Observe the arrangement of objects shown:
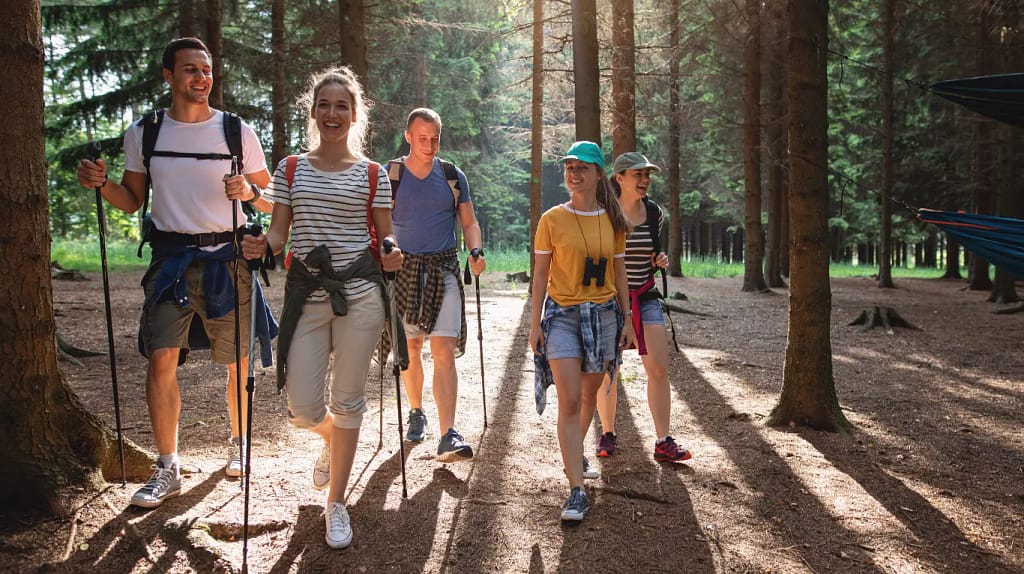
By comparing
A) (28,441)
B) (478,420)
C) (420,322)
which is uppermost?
(420,322)

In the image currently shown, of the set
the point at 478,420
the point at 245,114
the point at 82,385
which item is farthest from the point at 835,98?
the point at 82,385

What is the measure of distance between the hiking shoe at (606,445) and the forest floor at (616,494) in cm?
6

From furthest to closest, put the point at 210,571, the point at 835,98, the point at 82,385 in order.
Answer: the point at 835,98 < the point at 82,385 < the point at 210,571

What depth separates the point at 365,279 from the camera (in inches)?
132

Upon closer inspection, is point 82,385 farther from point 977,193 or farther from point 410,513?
Result: point 977,193

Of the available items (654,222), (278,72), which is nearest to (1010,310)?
(654,222)

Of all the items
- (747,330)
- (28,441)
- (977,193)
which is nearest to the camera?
(28,441)

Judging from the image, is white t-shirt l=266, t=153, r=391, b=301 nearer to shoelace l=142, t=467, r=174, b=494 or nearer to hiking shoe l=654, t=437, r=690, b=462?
shoelace l=142, t=467, r=174, b=494

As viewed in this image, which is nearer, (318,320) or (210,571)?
(210,571)

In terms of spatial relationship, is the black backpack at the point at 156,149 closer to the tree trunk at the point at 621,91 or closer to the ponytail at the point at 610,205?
the ponytail at the point at 610,205

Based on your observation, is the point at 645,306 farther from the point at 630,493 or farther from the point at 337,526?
the point at 337,526

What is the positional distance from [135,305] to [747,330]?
1046 centimetres

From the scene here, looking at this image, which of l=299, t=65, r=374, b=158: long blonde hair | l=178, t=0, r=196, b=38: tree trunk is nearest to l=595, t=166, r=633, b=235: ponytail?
l=299, t=65, r=374, b=158: long blonde hair

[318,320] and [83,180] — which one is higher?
[83,180]
